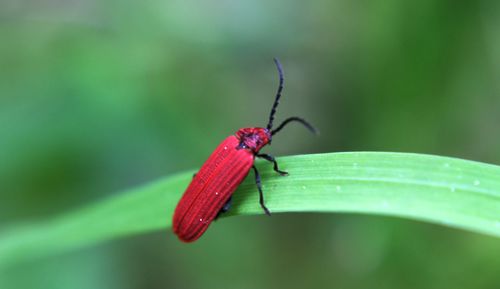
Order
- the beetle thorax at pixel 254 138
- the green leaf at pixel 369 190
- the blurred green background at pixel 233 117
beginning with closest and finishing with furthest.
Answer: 1. the green leaf at pixel 369 190
2. the beetle thorax at pixel 254 138
3. the blurred green background at pixel 233 117

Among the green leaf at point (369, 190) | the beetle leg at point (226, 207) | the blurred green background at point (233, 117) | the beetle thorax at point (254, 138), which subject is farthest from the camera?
the blurred green background at point (233, 117)

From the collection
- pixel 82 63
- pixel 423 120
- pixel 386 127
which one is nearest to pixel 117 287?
pixel 82 63

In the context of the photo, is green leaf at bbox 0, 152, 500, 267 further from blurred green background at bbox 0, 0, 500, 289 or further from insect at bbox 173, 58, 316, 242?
blurred green background at bbox 0, 0, 500, 289

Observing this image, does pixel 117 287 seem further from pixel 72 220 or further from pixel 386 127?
pixel 386 127

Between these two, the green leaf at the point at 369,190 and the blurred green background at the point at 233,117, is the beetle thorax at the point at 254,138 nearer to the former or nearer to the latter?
the green leaf at the point at 369,190

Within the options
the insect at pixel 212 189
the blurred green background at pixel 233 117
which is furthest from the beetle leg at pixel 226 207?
the blurred green background at pixel 233 117

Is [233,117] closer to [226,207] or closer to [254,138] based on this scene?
[254,138]
